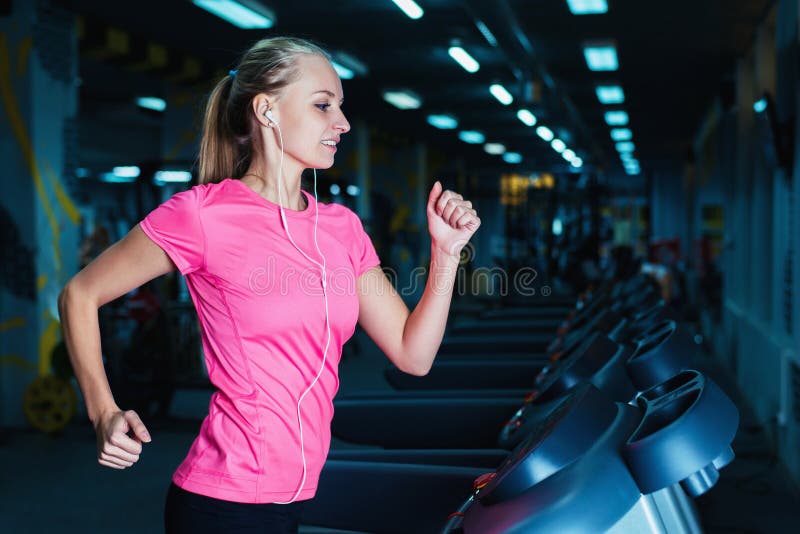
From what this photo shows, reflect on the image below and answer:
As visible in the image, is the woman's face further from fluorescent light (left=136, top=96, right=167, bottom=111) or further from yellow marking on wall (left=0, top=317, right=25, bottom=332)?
fluorescent light (left=136, top=96, right=167, bottom=111)

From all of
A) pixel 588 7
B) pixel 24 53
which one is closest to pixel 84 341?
pixel 24 53

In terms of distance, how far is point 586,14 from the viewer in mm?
6645

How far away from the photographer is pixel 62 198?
5.41m

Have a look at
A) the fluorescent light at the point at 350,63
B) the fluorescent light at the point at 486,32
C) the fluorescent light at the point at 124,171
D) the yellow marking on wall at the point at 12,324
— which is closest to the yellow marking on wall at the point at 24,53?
the yellow marking on wall at the point at 12,324

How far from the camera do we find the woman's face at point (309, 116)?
49.1 inches

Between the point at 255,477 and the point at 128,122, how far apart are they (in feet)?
40.2

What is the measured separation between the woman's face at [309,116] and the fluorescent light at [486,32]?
4.24 metres

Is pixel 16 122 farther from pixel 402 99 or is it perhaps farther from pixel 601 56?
pixel 402 99

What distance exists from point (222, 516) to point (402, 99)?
996 centimetres

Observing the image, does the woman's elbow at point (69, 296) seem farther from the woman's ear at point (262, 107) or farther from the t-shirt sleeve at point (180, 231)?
the woman's ear at point (262, 107)

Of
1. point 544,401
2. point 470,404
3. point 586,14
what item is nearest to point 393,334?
point 544,401

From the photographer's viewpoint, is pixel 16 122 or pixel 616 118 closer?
pixel 16 122

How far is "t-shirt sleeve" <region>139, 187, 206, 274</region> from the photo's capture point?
1.17 meters

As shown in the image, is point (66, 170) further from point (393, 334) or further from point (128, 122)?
point (128, 122)
